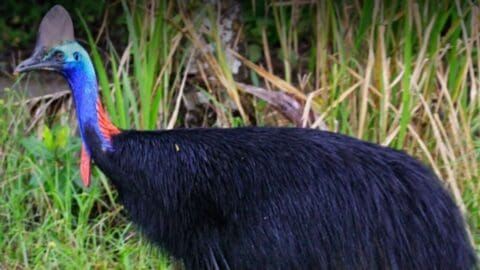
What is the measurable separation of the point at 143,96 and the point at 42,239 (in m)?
0.75

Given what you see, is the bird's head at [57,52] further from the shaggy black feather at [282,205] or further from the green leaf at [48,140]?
the green leaf at [48,140]

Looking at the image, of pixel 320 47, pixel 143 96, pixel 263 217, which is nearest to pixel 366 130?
pixel 320 47

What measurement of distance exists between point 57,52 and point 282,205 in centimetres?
93

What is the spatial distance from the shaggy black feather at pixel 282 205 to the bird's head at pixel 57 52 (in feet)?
0.80

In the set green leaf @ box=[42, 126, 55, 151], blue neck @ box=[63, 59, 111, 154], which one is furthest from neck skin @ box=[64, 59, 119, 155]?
green leaf @ box=[42, 126, 55, 151]

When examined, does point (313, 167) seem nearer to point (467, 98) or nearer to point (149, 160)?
point (149, 160)

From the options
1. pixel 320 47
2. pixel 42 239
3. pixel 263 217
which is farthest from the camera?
pixel 320 47

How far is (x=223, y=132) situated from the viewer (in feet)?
13.9

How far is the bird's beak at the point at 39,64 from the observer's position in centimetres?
419

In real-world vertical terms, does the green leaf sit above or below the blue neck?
below

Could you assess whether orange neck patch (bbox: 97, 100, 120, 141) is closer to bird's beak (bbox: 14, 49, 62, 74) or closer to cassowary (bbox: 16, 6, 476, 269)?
cassowary (bbox: 16, 6, 476, 269)

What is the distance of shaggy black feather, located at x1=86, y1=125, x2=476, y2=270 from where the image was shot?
4.03 m

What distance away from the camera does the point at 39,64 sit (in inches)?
165

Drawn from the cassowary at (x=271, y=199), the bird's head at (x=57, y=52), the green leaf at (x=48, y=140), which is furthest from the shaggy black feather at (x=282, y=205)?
the green leaf at (x=48, y=140)
